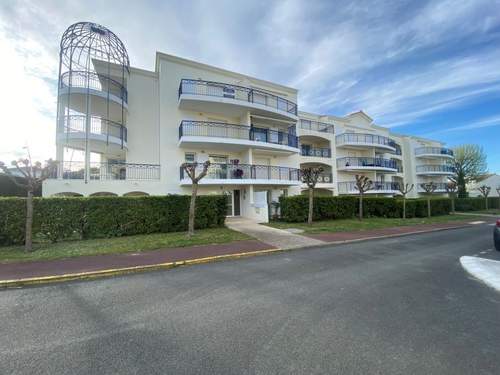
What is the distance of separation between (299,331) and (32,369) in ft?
10.1

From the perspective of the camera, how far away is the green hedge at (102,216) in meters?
8.62

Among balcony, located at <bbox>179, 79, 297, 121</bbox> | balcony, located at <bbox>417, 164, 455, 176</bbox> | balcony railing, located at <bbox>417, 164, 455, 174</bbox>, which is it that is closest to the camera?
balcony, located at <bbox>179, 79, 297, 121</bbox>

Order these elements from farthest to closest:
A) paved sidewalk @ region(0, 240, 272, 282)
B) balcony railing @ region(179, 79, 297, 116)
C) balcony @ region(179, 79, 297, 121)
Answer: balcony railing @ region(179, 79, 297, 116)
balcony @ region(179, 79, 297, 121)
paved sidewalk @ region(0, 240, 272, 282)

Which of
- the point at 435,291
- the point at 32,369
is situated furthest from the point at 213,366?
the point at 435,291

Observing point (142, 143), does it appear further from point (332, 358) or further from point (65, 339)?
point (332, 358)

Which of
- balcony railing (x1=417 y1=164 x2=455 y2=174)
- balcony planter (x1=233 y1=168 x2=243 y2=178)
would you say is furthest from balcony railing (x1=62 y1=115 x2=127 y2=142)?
balcony railing (x1=417 y1=164 x2=455 y2=174)

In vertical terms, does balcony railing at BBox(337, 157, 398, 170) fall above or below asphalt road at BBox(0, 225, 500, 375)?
above

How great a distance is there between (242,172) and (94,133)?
10.1 meters

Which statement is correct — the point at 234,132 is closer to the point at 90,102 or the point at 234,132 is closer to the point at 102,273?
the point at 90,102

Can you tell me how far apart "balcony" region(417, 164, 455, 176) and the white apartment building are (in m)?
31.0

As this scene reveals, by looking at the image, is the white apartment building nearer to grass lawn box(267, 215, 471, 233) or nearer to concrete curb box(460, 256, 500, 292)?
grass lawn box(267, 215, 471, 233)

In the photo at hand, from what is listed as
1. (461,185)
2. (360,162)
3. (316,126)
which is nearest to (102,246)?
(316,126)

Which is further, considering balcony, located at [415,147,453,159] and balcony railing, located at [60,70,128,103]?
balcony, located at [415,147,453,159]

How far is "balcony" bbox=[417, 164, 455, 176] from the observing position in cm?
3903
